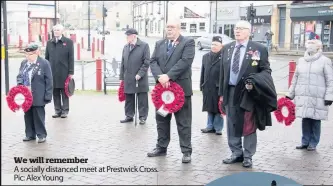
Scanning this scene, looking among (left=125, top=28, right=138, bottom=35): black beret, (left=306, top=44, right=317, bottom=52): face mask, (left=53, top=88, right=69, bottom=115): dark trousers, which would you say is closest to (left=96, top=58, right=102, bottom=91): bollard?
(left=53, top=88, right=69, bottom=115): dark trousers

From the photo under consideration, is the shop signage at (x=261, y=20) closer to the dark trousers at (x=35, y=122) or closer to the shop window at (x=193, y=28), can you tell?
the shop window at (x=193, y=28)

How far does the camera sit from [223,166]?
442 centimetres

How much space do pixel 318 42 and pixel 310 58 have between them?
208 millimetres

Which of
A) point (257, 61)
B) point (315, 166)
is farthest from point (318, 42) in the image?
point (315, 166)

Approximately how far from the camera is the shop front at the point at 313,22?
6180 millimetres

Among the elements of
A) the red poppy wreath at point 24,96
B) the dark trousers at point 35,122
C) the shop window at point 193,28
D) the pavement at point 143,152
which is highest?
the shop window at point 193,28

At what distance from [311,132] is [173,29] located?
231cm

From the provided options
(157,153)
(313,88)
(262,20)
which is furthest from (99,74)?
(313,88)

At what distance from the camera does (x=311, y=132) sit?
536 cm

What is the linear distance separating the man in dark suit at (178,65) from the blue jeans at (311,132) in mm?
1646

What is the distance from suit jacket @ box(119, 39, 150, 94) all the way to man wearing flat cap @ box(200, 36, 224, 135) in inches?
40.4

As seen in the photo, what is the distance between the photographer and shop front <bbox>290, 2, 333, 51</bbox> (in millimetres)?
6180

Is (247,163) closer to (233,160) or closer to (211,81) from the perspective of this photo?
(233,160)

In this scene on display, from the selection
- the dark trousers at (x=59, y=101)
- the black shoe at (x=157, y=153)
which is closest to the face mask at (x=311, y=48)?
the black shoe at (x=157, y=153)
